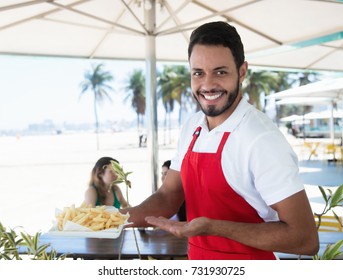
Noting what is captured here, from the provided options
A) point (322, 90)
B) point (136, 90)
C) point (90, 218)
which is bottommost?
point (90, 218)

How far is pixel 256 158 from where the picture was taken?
1.13 meters

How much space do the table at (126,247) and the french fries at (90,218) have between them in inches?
37.2

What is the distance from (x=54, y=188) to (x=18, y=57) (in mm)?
5914

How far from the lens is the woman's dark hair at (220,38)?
4.13 ft

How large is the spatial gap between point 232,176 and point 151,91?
280cm

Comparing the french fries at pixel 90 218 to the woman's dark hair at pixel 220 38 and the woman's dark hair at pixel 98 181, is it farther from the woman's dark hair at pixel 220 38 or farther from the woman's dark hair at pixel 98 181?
the woman's dark hair at pixel 98 181

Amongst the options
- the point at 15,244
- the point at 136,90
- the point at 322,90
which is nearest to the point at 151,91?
the point at 15,244

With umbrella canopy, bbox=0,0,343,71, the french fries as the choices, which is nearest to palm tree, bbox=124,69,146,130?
umbrella canopy, bbox=0,0,343,71

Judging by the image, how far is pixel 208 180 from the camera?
1275mm

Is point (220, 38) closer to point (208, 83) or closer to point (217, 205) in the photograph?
point (208, 83)

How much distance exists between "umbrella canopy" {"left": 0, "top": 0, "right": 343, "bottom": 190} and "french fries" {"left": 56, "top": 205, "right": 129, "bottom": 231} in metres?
2.16

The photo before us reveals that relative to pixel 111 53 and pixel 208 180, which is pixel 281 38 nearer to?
pixel 111 53

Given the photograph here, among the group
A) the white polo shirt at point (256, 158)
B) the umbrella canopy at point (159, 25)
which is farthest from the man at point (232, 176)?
the umbrella canopy at point (159, 25)
